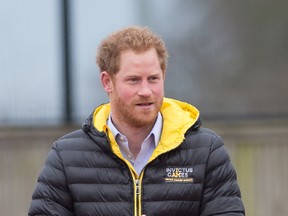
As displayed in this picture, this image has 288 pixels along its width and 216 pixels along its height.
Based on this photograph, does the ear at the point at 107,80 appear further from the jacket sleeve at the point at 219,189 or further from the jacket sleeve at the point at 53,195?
the jacket sleeve at the point at 219,189

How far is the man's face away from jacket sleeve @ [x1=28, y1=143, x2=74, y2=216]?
408 mm

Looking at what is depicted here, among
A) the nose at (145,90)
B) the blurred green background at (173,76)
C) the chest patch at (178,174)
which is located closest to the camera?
the nose at (145,90)

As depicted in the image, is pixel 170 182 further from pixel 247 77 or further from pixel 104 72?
pixel 247 77

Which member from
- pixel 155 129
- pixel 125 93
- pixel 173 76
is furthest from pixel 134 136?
pixel 173 76

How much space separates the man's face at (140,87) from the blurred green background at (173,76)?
3.69 meters

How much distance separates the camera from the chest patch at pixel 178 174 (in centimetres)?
427

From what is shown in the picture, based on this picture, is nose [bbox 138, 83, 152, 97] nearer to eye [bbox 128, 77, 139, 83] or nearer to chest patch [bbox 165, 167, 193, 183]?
eye [bbox 128, 77, 139, 83]

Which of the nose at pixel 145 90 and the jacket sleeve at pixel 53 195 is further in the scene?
the jacket sleeve at pixel 53 195

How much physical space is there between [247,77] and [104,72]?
13.3 ft

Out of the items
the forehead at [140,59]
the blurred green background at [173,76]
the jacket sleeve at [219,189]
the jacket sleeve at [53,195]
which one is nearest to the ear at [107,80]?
the forehead at [140,59]

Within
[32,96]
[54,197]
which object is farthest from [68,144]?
[32,96]

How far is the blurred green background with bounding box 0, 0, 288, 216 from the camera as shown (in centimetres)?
798

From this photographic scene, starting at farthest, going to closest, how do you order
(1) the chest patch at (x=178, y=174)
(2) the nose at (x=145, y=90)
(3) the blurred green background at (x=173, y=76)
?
(3) the blurred green background at (x=173, y=76)
(1) the chest patch at (x=178, y=174)
(2) the nose at (x=145, y=90)

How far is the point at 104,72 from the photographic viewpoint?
4391 mm
